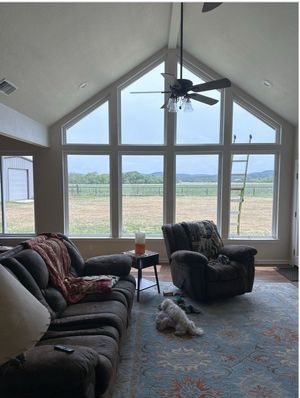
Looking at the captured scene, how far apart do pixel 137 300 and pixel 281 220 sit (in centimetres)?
335

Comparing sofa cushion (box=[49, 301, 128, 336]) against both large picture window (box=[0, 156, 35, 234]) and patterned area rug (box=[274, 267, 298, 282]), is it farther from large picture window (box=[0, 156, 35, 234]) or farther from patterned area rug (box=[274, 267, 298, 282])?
large picture window (box=[0, 156, 35, 234])

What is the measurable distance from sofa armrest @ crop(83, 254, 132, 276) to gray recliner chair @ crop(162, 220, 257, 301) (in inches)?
29.0

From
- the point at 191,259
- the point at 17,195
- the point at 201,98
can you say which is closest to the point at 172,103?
the point at 201,98

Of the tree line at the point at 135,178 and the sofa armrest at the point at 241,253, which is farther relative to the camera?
the tree line at the point at 135,178

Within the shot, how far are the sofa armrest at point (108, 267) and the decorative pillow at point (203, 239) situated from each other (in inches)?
45.5

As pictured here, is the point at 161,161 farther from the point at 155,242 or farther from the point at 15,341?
the point at 15,341

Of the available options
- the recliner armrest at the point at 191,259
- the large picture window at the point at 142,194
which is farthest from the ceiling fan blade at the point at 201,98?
the large picture window at the point at 142,194

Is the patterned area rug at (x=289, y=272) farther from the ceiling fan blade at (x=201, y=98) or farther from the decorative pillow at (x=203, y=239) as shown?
the ceiling fan blade at (x=201, y=98)

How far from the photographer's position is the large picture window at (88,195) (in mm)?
5727

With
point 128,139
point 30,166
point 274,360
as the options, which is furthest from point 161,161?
point 274,360

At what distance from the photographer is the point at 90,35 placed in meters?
3.72

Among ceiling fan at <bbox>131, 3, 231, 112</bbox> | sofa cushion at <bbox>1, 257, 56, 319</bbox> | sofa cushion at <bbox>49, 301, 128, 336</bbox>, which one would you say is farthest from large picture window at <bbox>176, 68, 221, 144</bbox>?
sofa cushion at <bbox>1, 257, 56, 319</bbox>

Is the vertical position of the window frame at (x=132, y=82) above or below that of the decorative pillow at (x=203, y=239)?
above

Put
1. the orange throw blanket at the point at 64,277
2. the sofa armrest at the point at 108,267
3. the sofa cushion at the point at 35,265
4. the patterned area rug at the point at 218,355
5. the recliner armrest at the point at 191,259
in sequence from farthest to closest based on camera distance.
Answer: the recliner armrest at the point at 191,259, the sofa armrest at the point at 108,267, the orange throw blanket at the point at 64,277, the sofa cushion at the point at 35,265, the patterned area rug at the point at 218,355
